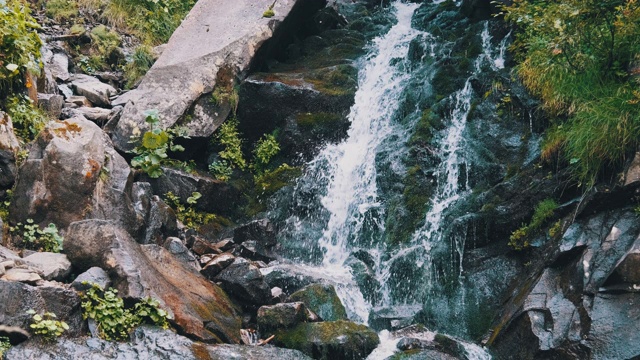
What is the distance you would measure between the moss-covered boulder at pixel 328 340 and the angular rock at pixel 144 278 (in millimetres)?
655

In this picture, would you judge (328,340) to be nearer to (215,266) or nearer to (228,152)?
(215,266)

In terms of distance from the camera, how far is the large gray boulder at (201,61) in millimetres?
11375

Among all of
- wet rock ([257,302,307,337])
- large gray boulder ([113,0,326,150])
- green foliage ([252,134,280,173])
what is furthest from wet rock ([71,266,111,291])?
green foliage ([252,134,280,173])

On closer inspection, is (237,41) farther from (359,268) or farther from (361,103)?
(359,268)

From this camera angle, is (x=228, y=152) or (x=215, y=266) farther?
(x=228, y=152)

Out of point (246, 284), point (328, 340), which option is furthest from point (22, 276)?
point (328, 340)

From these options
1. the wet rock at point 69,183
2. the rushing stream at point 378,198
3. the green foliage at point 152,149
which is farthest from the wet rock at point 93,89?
the rushing stream at point 378,198

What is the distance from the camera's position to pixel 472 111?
36.8 ft

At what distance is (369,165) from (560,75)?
3.79m

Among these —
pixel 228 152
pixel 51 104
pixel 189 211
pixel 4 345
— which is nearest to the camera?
pixel 4 345

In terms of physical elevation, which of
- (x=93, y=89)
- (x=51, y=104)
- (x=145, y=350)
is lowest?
(x=145, y=350)

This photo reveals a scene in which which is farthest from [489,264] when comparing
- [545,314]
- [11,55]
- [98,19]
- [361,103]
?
[98,19]

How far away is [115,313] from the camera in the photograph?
6238mm

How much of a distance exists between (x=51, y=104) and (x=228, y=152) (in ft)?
11.3
